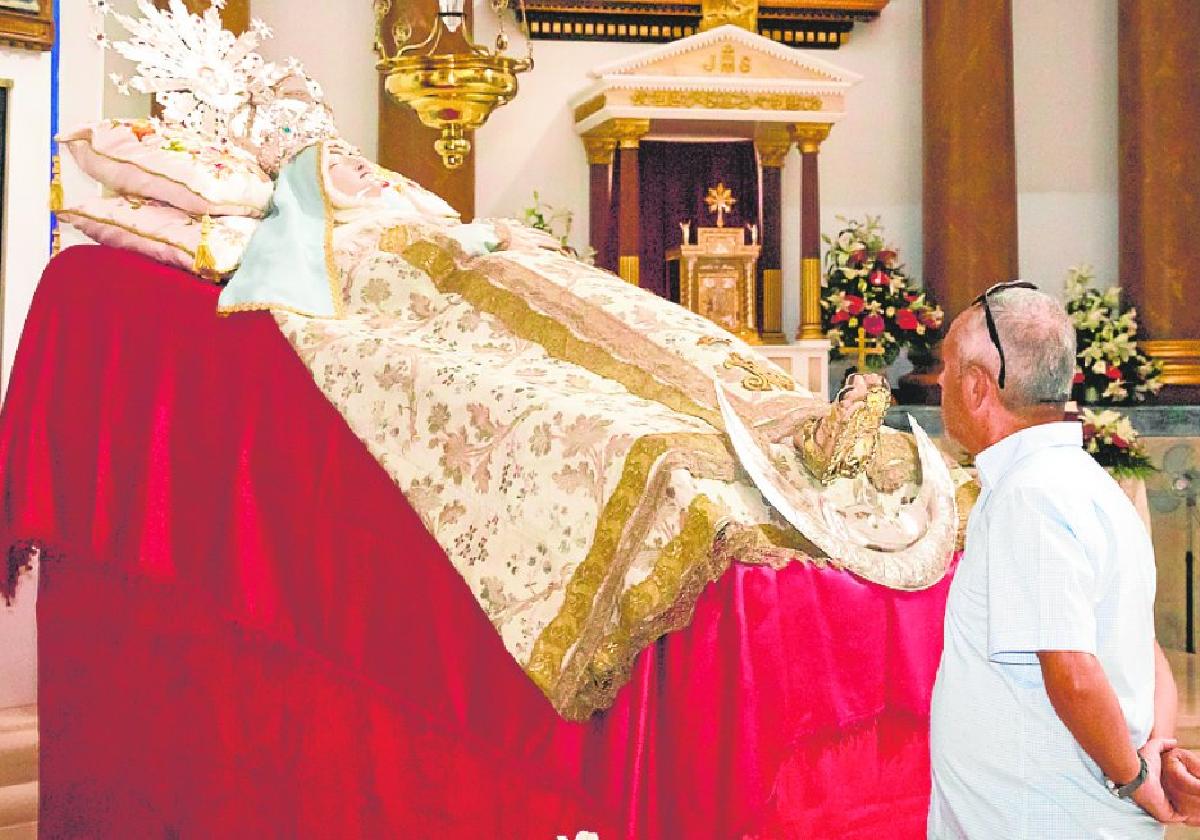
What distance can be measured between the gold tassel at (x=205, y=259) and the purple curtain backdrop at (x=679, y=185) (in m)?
3.70

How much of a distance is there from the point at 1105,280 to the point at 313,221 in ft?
16.8

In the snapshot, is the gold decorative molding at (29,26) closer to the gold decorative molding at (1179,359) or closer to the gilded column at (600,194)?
the gilded column at (600,194)

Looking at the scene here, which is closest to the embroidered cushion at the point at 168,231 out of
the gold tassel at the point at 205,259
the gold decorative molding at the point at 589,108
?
the gold tassel at the point at 205,259

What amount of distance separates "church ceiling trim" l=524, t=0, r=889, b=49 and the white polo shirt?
17.8 ft

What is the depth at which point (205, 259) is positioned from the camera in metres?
3.14

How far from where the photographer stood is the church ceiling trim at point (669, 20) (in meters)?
6.77

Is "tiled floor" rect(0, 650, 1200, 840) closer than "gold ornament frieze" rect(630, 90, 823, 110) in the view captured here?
Yes

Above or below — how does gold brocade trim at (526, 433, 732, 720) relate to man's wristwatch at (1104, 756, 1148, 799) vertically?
above

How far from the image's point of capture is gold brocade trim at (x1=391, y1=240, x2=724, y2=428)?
263 centimetres

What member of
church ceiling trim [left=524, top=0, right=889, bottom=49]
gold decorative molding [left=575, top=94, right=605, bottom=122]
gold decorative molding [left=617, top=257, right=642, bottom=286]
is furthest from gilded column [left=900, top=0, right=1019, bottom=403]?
gold decorative molding [left=575, top=94, right=605, bottom=122]

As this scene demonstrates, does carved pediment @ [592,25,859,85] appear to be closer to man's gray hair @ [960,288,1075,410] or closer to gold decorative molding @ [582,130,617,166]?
gold decorative molding @ [582,130,617,166]

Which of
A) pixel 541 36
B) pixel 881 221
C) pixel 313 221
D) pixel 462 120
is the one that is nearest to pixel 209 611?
pixel 313 221

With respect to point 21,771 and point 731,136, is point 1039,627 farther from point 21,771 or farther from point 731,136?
point 731,136

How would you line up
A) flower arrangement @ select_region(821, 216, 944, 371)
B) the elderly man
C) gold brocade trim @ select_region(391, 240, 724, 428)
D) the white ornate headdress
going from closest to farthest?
1. the elderly man
2. gold brocade trim @ select_region(391, 240, 724, 428)
3. the white ornate headdress
4. flower arrangement @ select_region(821, 216, 944, 371)
